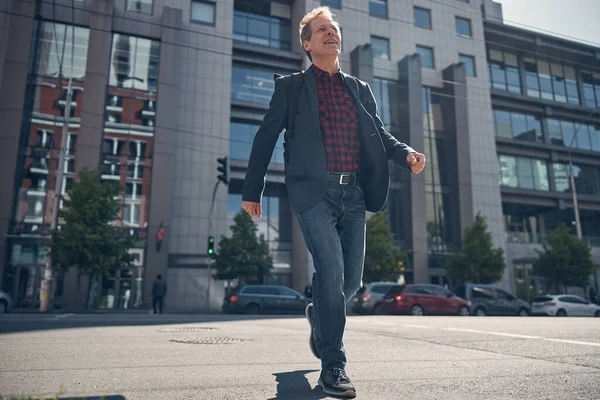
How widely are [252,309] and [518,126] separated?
96.4 ft

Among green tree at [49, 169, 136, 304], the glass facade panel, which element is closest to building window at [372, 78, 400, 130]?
green tree at [49, 169, 136, 304]

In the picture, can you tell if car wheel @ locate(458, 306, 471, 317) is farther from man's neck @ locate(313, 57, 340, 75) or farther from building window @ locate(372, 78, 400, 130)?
man's neck @ locate(313, 57, 340, 75)

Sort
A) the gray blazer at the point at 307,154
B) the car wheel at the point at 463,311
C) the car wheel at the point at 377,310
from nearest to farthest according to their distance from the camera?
the gray blazer at the point at 307,154 < the car wheel at the point at 377,310 < the car wheel at the point at 463,311

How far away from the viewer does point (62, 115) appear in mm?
25953

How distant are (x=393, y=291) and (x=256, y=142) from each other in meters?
17.8

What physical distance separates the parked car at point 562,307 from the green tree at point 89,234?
21255 mm

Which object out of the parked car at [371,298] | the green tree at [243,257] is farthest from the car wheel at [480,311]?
the green tree at [243,257]

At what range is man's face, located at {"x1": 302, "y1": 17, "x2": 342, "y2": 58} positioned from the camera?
2.88m

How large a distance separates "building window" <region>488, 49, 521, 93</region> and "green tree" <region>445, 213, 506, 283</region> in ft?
48.3

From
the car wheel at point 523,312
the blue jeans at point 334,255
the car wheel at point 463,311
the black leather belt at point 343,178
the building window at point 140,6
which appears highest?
the building window at point 140,6

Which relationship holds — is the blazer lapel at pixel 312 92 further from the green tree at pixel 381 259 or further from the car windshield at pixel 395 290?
the green tree at pixel 381 259

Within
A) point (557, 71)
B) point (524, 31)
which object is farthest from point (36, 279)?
point (557, 71)

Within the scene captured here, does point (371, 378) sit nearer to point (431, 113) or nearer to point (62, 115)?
point (62, 115)

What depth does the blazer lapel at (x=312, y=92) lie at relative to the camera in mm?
2766
